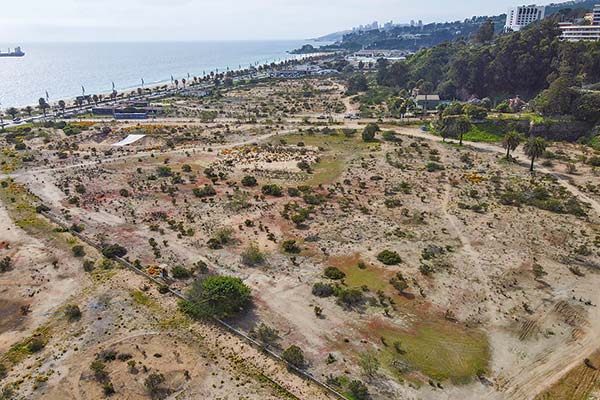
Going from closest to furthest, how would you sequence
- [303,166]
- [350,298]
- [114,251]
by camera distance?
[350,298], [114,251], [303,166]

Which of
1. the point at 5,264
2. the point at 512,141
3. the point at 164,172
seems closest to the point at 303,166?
the point at 164,172

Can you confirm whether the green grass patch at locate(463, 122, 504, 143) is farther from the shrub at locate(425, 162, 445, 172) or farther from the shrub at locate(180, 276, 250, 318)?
the shrub at locate(180, 276, 250, 318)

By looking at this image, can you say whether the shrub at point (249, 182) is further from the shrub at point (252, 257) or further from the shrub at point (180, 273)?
the shrub at point (180, 273)

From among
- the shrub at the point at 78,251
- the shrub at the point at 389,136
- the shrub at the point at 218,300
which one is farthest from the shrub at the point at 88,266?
the shrub at the point at 389,136

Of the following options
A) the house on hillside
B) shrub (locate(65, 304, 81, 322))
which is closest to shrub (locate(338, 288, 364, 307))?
shrub (locate(65, 304, 81, 322))

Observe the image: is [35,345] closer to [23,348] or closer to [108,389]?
[23,348]

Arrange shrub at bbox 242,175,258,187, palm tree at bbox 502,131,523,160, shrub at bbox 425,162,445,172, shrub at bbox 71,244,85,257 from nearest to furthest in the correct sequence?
shrub at bbox 71,244,85,257, shrub at bbox 242,175,258,187, shrub at bbox 425,162,445,172, palm tree at bbox 502,131,523,160
